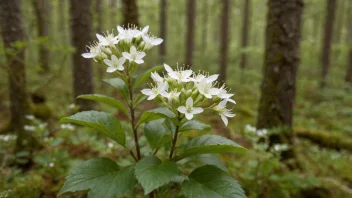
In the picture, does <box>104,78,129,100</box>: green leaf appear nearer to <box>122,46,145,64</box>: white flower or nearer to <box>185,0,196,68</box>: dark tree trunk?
<box>122,46,145,64</box>: white flower

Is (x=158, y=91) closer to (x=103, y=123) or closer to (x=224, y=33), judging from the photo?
(x=103, y=123)

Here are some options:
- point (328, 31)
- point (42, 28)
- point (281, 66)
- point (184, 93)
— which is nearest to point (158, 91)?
point (184, 93)

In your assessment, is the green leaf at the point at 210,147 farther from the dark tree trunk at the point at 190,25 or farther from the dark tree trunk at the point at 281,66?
the dark tree trunk at the point at 190,25

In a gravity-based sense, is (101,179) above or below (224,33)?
below

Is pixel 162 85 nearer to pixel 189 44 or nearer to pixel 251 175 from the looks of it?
pixel 251 175

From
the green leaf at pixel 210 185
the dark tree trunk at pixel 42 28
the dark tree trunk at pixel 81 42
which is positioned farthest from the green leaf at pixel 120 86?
the dark tree trunk at pixel 42 28

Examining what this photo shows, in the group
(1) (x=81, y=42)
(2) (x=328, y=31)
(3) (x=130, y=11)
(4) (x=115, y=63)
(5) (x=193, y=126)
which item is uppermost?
(2) (x=328, y=31)

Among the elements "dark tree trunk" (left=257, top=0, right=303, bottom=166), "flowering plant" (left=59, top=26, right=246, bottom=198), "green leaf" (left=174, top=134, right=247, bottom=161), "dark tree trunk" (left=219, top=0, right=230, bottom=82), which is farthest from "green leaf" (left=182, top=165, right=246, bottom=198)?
"dark tree trunk" (left=219, top=0, right=230, bottom=82)
